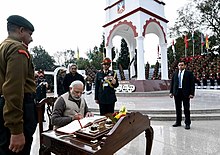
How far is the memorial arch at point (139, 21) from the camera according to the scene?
990 centimetres

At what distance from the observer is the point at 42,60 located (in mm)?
33031

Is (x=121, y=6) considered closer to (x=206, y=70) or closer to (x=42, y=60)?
(x=206, y=70)

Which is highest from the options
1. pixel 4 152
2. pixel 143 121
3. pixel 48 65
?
pixel 48 65

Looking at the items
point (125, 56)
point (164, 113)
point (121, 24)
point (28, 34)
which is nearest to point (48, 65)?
point (125, 56)

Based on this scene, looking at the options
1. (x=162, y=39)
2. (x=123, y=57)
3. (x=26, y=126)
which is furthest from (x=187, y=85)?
(x=123, y=57)

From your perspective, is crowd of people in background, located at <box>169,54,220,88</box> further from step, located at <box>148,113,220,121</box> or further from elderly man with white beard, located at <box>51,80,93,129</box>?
elderly man with white beard, located at <box>51,80,93,129</box>

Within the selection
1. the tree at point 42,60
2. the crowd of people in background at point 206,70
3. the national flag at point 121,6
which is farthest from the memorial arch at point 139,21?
the tree at point 42,60

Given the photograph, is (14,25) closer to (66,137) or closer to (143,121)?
(66,137)

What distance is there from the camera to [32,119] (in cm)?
151

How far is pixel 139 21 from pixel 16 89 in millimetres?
9163

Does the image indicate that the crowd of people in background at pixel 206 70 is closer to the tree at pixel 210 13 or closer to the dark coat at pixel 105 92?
the tree at pixel 210 13

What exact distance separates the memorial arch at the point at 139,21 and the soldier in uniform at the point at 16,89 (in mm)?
8754

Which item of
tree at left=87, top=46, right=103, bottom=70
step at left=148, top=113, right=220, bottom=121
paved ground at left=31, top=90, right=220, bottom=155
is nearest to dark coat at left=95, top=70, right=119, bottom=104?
paved ground at left=31, top=90, right=220, bottom=155

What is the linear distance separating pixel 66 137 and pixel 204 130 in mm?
3431
